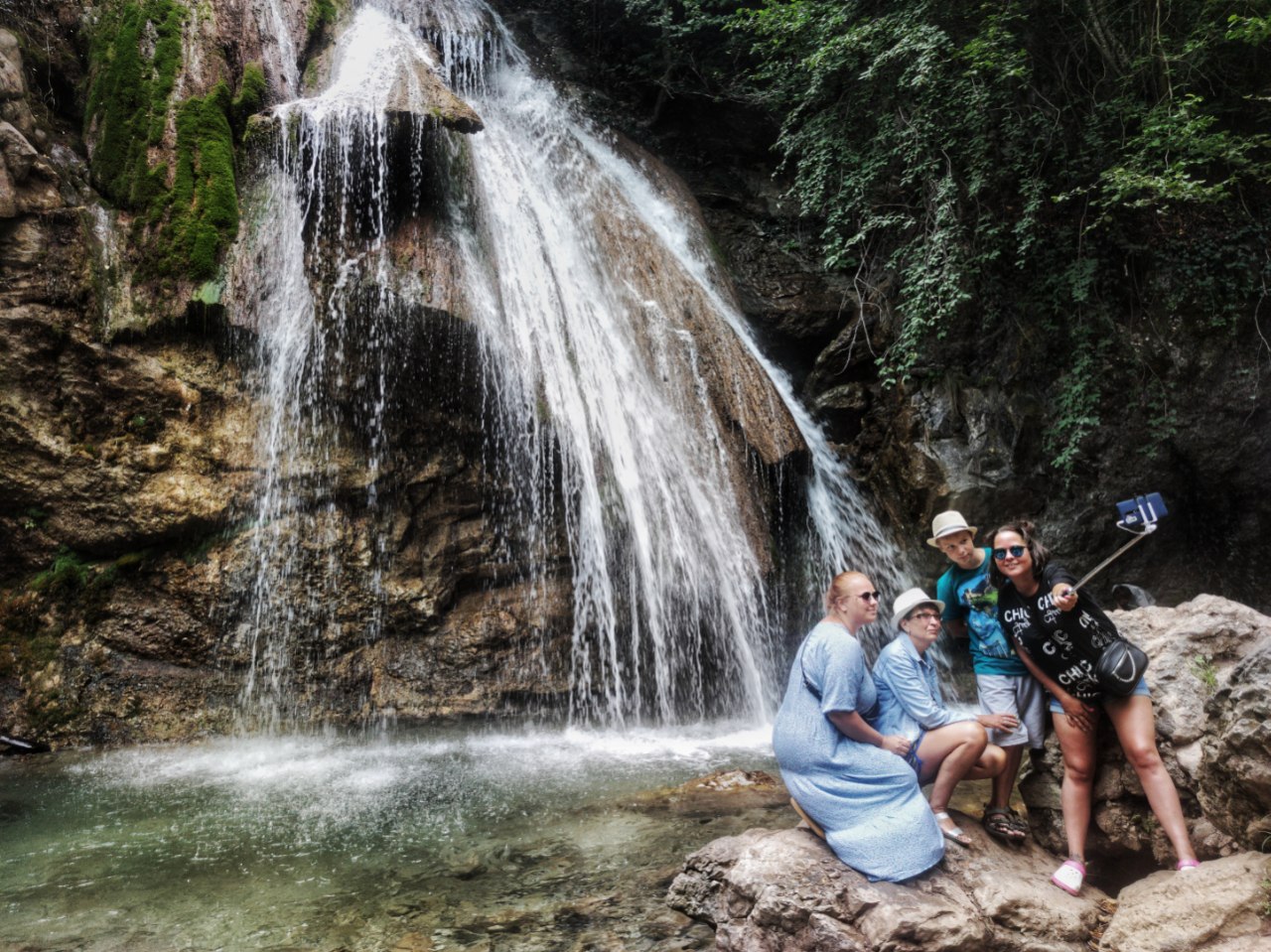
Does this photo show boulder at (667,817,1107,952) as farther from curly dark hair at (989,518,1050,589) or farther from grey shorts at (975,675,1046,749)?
curly dark hair at (989,518,1050,589)

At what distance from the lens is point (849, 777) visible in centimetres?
342

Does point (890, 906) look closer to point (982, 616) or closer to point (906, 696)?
point (906, 696)

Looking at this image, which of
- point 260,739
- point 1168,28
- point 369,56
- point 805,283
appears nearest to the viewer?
point 260,739

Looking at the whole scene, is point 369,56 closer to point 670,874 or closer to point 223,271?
point 223,271

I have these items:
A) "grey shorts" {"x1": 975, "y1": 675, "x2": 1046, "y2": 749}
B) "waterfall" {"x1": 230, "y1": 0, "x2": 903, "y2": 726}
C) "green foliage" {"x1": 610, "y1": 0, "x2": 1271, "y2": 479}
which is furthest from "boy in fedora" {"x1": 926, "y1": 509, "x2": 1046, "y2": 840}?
"green foliage" {"x1": 610, "y1": 0, "x2": 1271, "y2": 479}

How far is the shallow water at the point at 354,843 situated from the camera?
12.3ft

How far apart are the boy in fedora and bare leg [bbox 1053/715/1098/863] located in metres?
0.20

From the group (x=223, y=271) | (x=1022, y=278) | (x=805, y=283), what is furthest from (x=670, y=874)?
(x=805, y=283)

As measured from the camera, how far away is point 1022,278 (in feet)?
30.6

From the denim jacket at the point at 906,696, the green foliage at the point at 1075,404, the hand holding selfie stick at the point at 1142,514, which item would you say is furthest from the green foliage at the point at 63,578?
the green foliage at the point at 1075,404

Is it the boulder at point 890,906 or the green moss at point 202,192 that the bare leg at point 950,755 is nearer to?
the boulder at point 890,906

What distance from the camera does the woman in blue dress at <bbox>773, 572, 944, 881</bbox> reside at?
328 centimetres

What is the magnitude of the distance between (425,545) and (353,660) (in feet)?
4.10

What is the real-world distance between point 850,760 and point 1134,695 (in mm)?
1271
